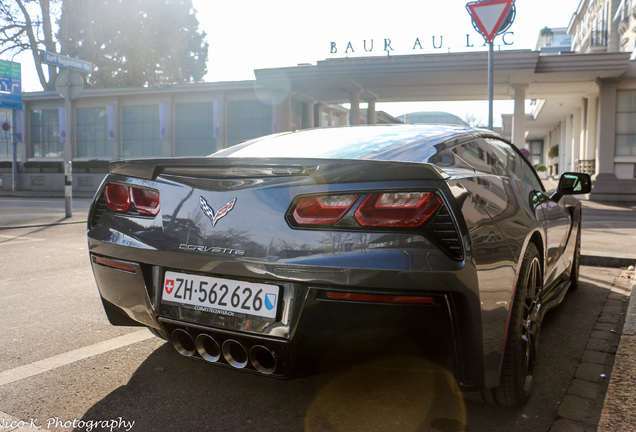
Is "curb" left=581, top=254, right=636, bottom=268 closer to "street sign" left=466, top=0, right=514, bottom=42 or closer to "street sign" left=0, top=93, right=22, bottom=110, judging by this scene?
"street sign" left=466, top=0, right=514, bottom=42

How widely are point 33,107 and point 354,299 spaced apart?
3205 cm

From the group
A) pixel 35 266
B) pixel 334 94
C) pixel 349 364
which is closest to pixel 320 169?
pixel 349 364

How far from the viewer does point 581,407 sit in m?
2.47

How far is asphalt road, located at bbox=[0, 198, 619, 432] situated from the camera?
2.25 meters

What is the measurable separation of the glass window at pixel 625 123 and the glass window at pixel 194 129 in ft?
53.7

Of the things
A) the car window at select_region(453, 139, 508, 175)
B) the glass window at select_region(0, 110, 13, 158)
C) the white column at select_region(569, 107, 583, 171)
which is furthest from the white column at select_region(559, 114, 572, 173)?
the glass window at select_region(0, 110, 13, 158)

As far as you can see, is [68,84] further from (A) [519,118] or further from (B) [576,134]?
(B) [576,134]

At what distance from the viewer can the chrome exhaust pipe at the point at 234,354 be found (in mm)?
2115

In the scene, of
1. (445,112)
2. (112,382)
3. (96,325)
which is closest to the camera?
(112,382)

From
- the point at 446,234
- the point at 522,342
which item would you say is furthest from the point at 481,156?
the point at 446,234

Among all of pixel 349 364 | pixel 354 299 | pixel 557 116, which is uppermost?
pixel 557 116

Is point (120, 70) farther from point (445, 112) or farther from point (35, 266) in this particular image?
point (445, 112)

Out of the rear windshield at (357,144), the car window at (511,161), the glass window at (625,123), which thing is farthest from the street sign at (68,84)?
the glass window at (625,123)

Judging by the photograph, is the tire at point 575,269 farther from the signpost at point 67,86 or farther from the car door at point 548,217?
the signpost at point 67,86
